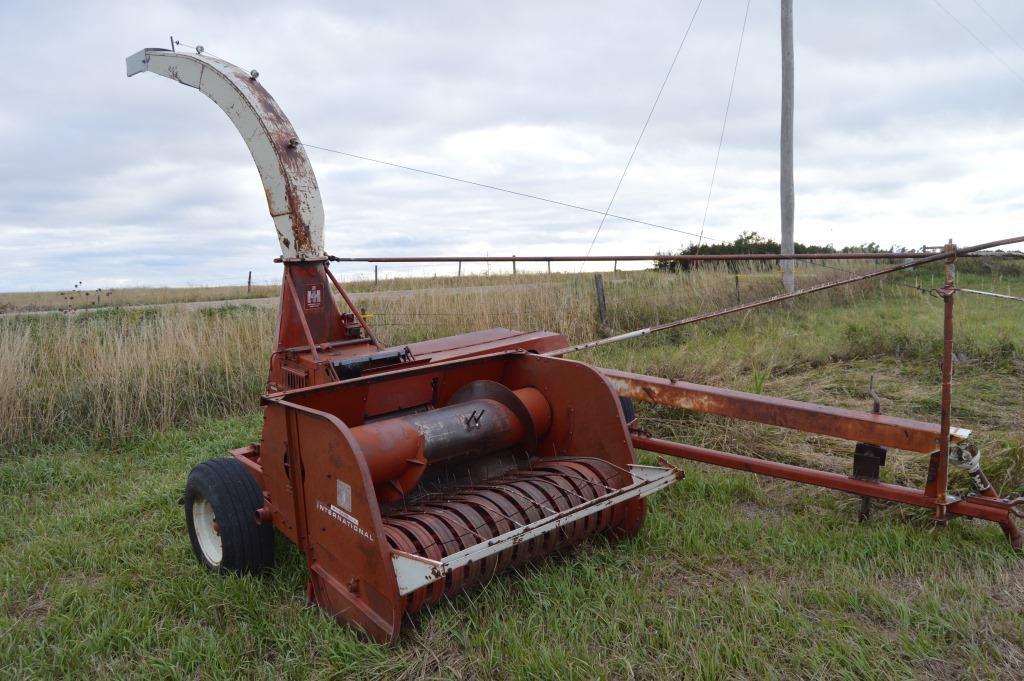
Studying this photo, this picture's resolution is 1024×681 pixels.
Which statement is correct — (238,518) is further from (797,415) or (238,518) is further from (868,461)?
(868,461)

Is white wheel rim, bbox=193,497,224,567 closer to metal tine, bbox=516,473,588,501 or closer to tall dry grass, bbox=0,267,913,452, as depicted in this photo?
metal tine, bbox=516,473,588,501

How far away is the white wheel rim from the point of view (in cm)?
360

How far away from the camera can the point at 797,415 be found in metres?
3.37

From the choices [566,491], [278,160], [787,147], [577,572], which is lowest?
[577,572]

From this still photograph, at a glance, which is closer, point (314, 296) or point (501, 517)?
point (501, 517)

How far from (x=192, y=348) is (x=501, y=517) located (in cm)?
557

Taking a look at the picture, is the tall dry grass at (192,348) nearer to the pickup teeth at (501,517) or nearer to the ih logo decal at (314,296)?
the ih logo decal at (314,296)

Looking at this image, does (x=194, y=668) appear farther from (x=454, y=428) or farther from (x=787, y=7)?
(x=787, y=7)

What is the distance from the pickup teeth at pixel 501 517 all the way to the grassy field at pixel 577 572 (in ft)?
0.39

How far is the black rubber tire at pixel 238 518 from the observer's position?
328 cm

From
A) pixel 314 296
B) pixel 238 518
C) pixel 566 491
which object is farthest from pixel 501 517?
pixel 314 296

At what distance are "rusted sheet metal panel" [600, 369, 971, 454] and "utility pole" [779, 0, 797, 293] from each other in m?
9.87

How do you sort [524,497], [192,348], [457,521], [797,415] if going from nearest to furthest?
[457,521]
[524,497]
[797,415]
[192,348]

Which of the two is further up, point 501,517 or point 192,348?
point 192,348
